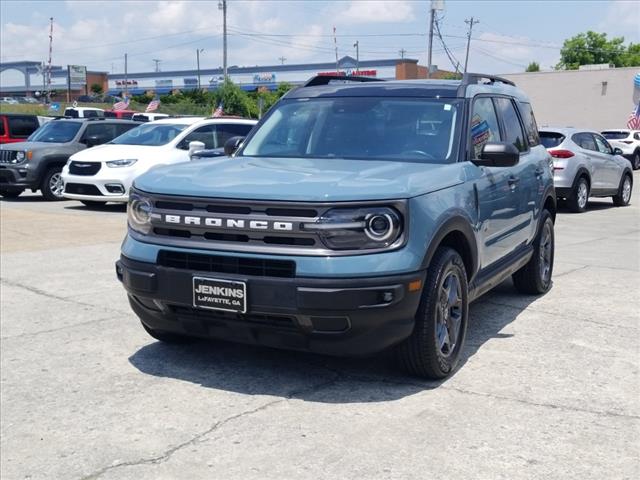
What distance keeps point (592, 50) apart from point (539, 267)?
9223cm

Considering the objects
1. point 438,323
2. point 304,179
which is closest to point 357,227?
point 304,179

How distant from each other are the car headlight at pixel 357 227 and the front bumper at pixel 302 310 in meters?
0.20

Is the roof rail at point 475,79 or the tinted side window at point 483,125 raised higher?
the roof rail at point 475,79

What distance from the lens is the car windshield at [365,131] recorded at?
5.37 metres

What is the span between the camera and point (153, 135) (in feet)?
50.6

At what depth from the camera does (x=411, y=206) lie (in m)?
4.32

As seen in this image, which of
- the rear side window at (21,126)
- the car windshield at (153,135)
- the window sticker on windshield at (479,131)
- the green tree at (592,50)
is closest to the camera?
the window sticker on windshield at (479,131)

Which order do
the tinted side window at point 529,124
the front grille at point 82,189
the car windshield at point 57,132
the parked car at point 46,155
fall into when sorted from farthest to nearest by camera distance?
the car windshield at point 57,132 < the parked car at point 46,155 < the front grille at point 82,189 < the tinted side window at point 529,124

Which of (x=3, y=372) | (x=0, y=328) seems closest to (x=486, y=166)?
(x=3, y=372)

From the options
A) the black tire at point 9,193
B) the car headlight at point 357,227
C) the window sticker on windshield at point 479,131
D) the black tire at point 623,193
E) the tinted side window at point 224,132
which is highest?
the window sticker on windshield at point 479,131

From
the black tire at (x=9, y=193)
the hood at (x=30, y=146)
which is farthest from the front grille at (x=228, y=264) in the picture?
the black tire at (x=9, y=193)

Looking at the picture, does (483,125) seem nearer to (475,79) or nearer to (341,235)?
(475,79)

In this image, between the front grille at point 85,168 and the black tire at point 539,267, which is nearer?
the black tire at point 539,267

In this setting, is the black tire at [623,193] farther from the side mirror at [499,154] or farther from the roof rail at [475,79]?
the side mirror at [499,154]
